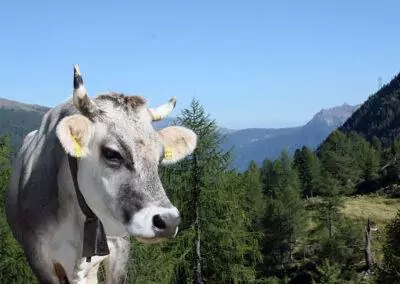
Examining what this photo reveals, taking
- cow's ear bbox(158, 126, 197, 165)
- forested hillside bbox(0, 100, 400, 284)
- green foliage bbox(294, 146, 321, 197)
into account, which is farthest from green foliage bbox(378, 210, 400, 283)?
green foliage bbox(294, 146, 321, 197)

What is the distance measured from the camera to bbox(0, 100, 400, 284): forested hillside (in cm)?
2642

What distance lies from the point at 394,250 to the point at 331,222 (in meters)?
34.3

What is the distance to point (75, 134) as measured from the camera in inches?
158

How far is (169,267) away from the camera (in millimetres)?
22453

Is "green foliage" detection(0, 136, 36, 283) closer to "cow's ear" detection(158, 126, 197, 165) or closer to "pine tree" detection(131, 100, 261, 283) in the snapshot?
"pine tree" detection(131, 100, 261, 283)

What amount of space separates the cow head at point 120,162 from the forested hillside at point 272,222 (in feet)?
5.06

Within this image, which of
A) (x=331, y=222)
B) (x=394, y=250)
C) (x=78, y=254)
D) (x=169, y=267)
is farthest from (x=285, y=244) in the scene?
(x=78, y=254)

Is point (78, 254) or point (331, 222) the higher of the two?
point (78, 254)

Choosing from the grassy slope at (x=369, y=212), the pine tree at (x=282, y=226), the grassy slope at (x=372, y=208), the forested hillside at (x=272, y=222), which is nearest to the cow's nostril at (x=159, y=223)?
the forested hillside at (x=272, y=222)

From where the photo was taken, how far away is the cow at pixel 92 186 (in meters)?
3.93

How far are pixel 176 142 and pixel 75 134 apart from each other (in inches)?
41.7

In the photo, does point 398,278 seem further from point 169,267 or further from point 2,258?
point 2,258

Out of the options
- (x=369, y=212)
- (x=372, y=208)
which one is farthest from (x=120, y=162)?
(x=372, y=208)

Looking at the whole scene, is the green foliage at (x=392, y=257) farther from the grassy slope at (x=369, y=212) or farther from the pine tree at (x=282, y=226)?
the pine tree at (x=282, y=226)
